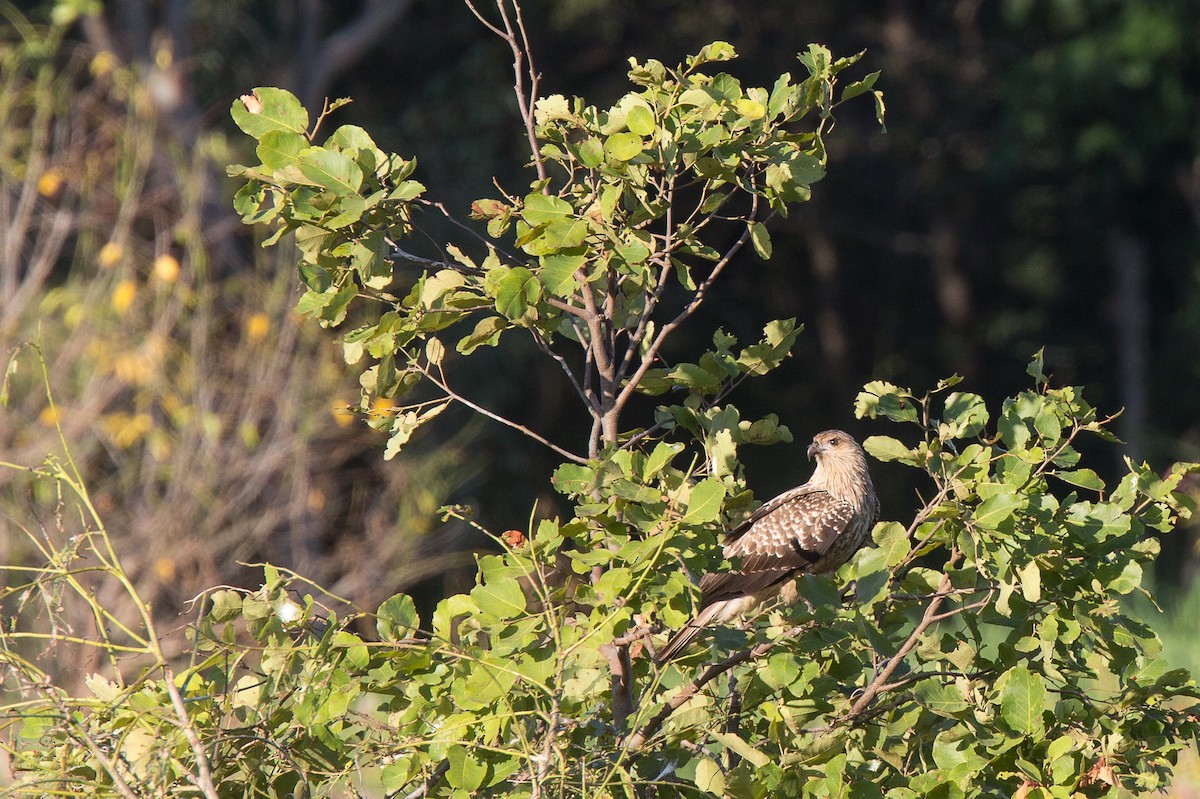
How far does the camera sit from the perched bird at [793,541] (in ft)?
12.9

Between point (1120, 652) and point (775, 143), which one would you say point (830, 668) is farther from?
point (775, 143)

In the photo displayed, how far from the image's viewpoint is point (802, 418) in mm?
13797

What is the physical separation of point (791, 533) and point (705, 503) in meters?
1.95

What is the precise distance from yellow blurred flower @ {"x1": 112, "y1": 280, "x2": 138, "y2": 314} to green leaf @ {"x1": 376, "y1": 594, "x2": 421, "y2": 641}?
4.41 metres

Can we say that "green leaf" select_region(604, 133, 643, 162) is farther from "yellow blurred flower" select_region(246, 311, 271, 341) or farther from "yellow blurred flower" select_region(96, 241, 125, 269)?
"yellow blurred flower" select_region(246, 311, 271, 341)

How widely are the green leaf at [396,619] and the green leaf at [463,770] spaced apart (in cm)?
20

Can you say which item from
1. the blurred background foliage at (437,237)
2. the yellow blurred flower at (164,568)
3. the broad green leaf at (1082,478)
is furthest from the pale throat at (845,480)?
the yellow blurred flower at (164,568)

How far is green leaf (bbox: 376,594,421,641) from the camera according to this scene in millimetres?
2189

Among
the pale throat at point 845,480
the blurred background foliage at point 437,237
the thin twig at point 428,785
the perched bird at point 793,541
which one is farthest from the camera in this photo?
the blurred background foliage at point 437,237

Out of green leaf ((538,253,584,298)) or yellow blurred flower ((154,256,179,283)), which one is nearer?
green leaf ((538,253,584,298))

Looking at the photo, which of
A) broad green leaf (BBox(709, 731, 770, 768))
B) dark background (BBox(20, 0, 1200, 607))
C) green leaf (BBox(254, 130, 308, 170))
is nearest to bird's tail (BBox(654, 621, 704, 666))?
broad green leaf (BBox(709, 731, 770, 768))

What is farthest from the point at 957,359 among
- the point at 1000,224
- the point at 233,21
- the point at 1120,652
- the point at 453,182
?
the point at 1120,652

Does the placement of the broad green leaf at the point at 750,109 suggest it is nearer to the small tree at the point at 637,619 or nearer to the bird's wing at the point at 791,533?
the small tree at the point at 637,619

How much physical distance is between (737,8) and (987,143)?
2.92 metres
